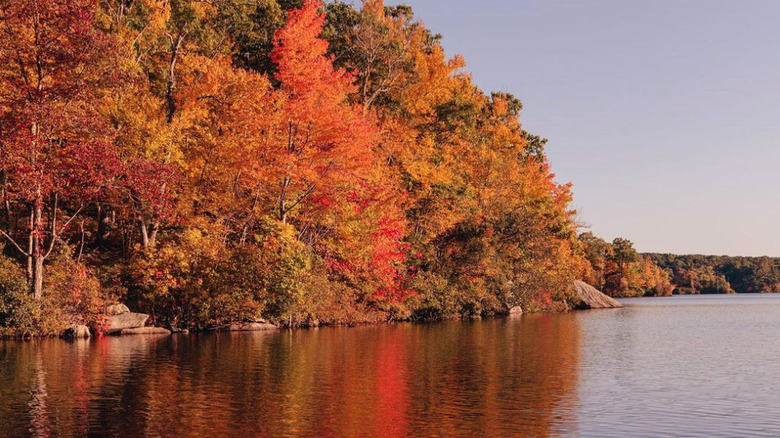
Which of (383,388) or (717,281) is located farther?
(717,281)

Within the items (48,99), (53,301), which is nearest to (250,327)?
(53,301)

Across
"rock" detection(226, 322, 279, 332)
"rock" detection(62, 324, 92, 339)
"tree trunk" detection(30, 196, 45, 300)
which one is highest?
"tree trunk" detection(30, 196, 45, 300)

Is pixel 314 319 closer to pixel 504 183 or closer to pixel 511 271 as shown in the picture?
pixel 511 271

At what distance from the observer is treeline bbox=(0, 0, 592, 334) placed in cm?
3191

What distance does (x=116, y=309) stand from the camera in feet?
117

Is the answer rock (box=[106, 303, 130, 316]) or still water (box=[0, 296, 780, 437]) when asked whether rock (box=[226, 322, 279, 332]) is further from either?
rock (box=[106, 303, 130, 316])

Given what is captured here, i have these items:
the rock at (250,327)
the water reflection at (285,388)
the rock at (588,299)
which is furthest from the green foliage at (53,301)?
the rock at (588,299)

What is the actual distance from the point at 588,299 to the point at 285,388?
216 ft

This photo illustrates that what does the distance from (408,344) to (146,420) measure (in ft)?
60.8

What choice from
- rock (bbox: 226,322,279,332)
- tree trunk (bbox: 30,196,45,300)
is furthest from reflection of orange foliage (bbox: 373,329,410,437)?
tree trunk (bbox: 30,196,45,300)

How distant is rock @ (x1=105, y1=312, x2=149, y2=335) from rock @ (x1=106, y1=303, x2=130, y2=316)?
0.67ft

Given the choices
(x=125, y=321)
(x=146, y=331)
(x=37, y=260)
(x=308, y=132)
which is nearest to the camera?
(x=37, y=260)

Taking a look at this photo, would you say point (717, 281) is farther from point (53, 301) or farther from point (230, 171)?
point (53, 301)

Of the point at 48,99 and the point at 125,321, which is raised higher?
the point at 48,99
